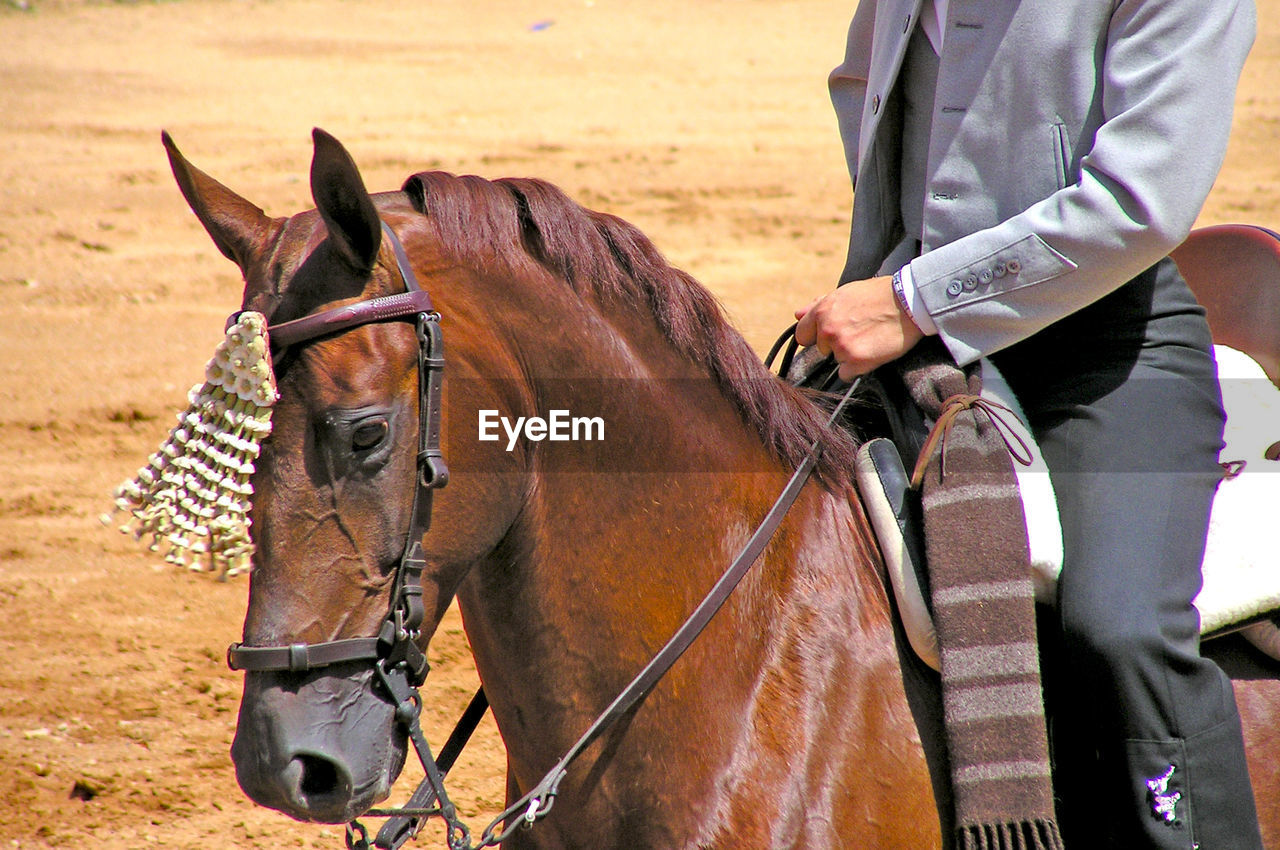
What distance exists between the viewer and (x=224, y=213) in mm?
1702

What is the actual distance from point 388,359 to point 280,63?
1581cm

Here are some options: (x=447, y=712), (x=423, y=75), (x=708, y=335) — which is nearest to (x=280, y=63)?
(x=423, y=75)

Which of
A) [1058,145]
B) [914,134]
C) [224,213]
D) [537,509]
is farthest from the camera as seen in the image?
[914,134]

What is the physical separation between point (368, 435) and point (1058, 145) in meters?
1.26

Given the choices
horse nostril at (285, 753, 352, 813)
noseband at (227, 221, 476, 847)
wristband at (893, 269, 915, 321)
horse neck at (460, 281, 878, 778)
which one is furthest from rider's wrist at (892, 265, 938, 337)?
horse nostril at (285, 753, 352, 813)

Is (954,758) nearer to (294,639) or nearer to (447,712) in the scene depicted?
(294,639)

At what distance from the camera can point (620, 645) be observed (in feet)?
6.05

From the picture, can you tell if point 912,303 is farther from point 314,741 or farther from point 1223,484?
point 314,741

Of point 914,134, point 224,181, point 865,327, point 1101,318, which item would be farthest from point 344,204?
point 224,181

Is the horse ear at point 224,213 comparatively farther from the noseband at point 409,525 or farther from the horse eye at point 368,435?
the horse eye at point 368,435

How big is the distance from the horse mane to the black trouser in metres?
0.41

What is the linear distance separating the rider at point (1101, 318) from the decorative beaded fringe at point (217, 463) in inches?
39.8

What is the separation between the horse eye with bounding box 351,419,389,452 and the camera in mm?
1583

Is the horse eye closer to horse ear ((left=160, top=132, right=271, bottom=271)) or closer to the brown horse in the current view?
the brown horse
